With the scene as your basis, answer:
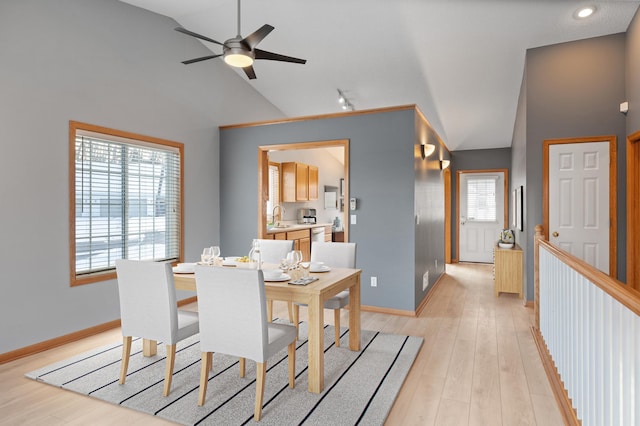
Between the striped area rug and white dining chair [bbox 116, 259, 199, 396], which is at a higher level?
white dining chair [bbox 116, 259, 199, 396]

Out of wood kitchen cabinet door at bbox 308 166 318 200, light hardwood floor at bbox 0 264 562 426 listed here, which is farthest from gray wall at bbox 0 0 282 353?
wood kitchen cabinet door at bbox 308 166 318 200

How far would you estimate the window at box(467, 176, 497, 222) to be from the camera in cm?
822

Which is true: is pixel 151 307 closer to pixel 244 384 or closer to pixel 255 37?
pixel 244 384

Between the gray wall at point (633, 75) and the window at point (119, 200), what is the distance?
5.02m

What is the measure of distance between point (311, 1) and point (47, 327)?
4099mm

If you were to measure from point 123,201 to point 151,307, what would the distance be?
2.06m

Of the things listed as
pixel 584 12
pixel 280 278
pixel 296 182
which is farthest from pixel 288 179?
pixel 584 12

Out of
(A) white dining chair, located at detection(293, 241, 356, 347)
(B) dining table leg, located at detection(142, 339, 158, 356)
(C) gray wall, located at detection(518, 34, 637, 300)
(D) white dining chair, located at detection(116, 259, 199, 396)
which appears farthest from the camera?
(C) gray wall, located at detection(518, 34, 637, 300)

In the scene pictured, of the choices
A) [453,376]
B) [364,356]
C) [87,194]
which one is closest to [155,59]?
[87,194]

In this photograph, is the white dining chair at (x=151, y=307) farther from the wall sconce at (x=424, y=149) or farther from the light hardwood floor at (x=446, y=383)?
the wall sconce at (x=424, y=149)

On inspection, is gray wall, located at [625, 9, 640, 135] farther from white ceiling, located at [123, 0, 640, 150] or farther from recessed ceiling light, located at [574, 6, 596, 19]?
recessed ceiling light, located at [574, 6, 596, 19]

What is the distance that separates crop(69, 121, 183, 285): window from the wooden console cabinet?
4228 mm

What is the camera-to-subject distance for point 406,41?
14.7 feet

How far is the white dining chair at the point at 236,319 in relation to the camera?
2.15m
